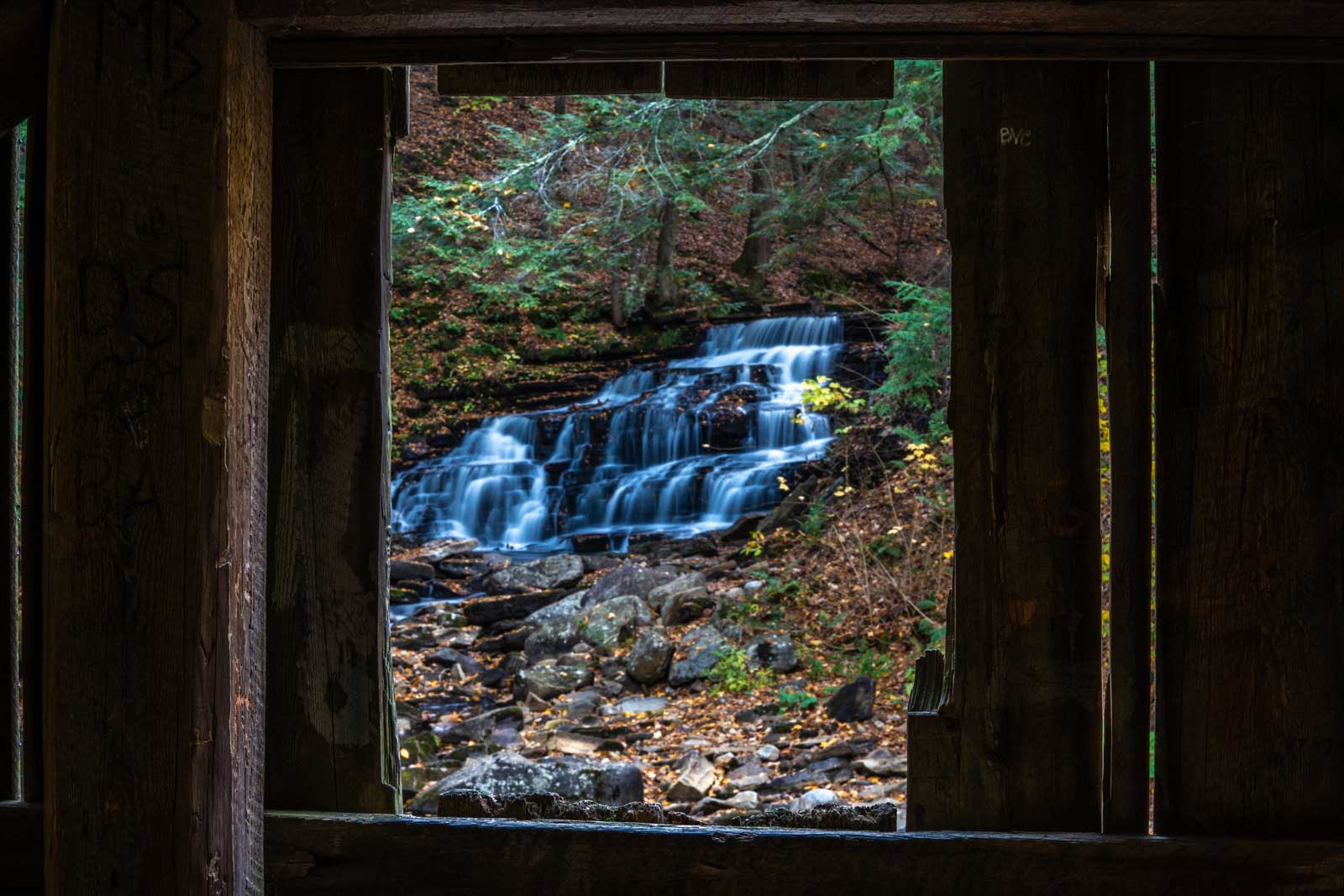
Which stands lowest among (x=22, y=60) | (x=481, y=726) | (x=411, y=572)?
(x=481, y=726)

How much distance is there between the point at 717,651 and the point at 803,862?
21.4 feet

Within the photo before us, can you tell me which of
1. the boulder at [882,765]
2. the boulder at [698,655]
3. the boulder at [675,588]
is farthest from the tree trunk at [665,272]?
the boulder at [882,765]

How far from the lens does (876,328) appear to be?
16266mm

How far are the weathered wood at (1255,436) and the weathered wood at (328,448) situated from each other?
187 centimetres

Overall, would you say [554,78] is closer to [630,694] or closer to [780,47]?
[780,47]

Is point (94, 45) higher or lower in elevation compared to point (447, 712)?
higher

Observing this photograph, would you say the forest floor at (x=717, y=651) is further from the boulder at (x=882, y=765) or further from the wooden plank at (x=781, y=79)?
the wooden plank at (x=781, y=79)

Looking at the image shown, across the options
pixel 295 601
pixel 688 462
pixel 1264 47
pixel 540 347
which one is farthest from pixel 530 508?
pixel 1264 47

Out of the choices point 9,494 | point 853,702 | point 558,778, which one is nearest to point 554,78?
point 9,494

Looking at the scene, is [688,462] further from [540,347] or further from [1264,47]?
[1264,47]

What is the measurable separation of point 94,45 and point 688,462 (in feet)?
39.3

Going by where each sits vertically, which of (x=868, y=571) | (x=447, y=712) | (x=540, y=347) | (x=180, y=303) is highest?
(x=540, y=347)

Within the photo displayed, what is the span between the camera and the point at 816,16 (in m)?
2.09

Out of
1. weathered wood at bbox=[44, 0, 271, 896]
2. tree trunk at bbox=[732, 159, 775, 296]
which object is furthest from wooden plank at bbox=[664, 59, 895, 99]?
tree trunk at bbox=[732, 159, 775, 296]
